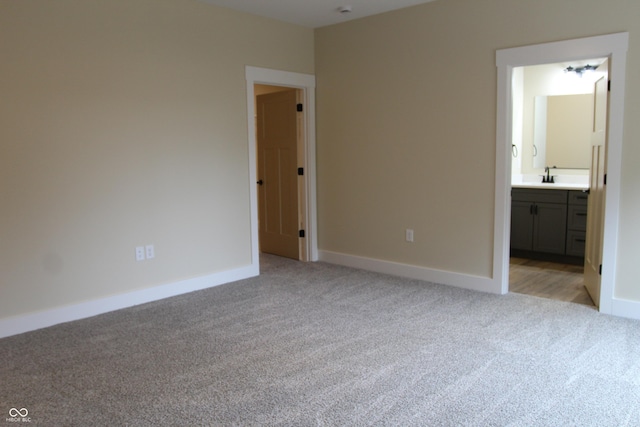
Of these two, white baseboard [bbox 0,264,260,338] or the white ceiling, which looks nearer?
white baseboard [bbox 0,264,260,338]

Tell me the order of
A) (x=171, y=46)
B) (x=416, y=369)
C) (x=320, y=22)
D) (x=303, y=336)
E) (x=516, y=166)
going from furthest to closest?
(x=516, y=166)
(x=320, y=22)
(x=171, y=46)
(x=303, y=336)
(x=416, y=369)

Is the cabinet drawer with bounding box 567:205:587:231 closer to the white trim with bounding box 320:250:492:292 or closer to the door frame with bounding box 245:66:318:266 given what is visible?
the white trim with bounding box 320:250:492:292

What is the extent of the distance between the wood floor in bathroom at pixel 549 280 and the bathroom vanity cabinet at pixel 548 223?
16 cm

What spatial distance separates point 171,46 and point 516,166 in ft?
14.0

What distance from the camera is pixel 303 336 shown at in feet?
11.3

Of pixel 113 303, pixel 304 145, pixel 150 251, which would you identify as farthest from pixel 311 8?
pixel 113 303

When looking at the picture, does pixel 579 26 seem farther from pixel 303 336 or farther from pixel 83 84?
pixel 83 84

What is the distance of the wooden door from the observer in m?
5.72

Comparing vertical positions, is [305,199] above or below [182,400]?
above

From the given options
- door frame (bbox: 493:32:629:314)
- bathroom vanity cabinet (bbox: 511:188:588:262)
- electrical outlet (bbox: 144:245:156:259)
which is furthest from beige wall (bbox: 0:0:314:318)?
bathroom vanity cabinet (bbox: 511:188:588:262)

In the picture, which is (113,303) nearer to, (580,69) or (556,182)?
(556,182)

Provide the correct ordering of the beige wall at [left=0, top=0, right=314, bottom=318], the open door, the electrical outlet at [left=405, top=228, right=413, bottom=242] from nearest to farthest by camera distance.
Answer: the beige wall at [left=0, top=0, right=314, bottom=318], the open door, the electrical outlet at [left=405, top=228, right=413, bottom=242]

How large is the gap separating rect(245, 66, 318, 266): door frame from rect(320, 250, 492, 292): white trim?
1.11 feet

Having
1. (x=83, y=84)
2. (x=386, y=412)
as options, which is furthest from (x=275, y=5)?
(x=386, y=412)
